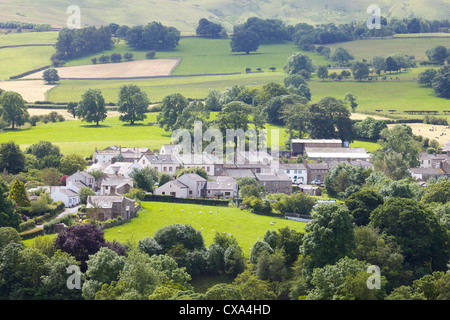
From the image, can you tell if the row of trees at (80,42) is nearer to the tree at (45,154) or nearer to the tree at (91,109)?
the tree at (91,109)

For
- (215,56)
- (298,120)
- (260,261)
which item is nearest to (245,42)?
(215,56)

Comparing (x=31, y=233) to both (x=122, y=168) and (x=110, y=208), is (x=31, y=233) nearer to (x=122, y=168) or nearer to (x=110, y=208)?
(x=110, y=208)

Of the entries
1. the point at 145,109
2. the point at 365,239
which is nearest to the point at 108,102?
the point at 145,109
